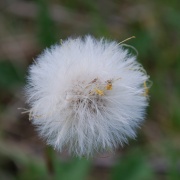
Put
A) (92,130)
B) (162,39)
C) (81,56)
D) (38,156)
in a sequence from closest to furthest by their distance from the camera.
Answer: (92,130) → (81,56) → (38,156) → (162,39)

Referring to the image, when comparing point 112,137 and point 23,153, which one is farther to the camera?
point 23,153

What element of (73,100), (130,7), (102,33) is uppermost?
(130,7)

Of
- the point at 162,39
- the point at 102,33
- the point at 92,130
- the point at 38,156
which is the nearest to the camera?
the point at 92,130

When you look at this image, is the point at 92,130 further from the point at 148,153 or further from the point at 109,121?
the point at 148,153

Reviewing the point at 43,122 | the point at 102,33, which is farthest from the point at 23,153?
the point at 43,122

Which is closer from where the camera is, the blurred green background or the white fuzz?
the white fuzz

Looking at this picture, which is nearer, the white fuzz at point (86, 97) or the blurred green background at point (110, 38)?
the white fuzz at point (86, 97)

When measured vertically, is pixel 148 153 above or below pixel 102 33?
below
